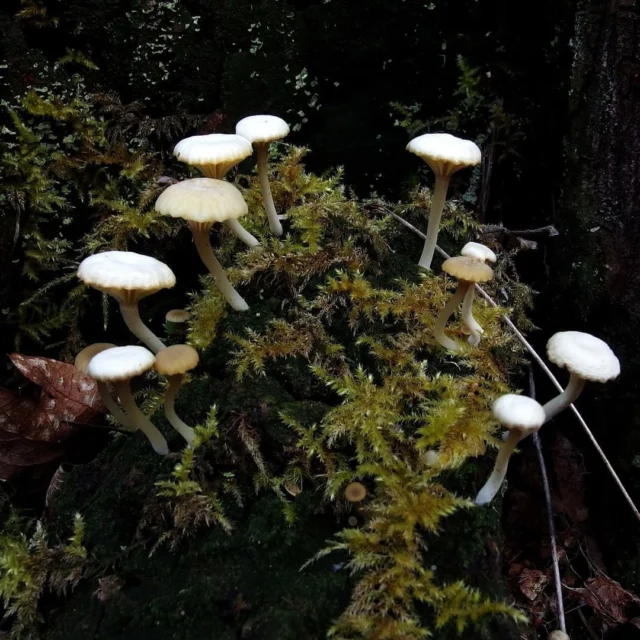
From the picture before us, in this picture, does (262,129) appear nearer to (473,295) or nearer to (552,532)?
(473,295)

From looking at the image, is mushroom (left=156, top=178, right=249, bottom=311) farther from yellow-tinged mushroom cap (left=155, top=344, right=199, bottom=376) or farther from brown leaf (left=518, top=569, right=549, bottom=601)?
brown leaf (left=518, top=569, right=549, bottom=601)

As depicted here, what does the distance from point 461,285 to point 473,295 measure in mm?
239

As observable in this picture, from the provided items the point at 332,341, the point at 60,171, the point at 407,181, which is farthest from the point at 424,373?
the point at 60,171

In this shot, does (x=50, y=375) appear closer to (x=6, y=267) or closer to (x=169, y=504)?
(x=6, y=267)

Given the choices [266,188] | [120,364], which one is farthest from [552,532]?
[266,188]

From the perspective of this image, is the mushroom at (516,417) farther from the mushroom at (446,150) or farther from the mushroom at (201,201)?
the mushroom at (201,201)

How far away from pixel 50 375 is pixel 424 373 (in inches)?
64.7

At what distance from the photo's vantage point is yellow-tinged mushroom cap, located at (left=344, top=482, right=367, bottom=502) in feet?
5.32

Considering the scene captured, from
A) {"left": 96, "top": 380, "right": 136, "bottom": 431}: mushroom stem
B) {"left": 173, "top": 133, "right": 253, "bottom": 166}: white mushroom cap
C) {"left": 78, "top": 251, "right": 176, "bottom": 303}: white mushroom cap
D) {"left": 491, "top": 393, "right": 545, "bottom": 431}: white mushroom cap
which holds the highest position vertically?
{"left": 173, "top": 133, "right": 253, "bottom": 166}: white mushroom cap

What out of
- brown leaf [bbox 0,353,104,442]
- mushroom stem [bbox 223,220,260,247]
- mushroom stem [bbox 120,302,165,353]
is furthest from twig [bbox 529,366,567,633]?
brown leaf [bbox 0,353,104,442]

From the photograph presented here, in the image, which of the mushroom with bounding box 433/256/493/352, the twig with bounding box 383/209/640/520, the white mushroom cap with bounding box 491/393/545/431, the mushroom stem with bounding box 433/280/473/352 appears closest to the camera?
the white mushroom cap with bounding box 491/393/545/431

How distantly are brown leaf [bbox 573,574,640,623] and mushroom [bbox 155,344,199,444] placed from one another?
1.77 m

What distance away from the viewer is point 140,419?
5.92ft

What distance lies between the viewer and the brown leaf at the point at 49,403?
2346 millimetres
